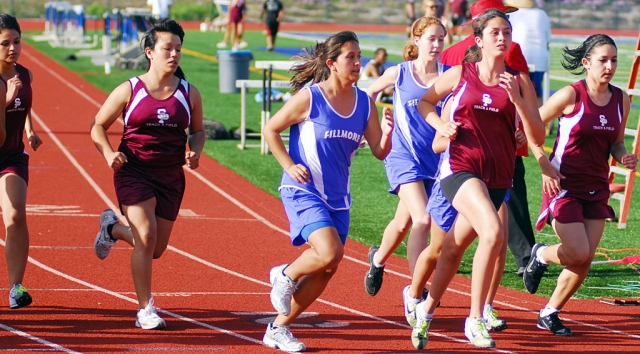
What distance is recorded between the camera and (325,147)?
573cm

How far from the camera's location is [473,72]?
5.88 m

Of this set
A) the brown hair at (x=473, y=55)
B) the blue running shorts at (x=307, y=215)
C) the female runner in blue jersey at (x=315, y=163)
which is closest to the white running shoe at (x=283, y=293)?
the female runner in blue jersey at (x=315, y=163)

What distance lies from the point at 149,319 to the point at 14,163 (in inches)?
56.0

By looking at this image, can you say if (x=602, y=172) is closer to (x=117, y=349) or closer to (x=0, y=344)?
(x=117, y=349)

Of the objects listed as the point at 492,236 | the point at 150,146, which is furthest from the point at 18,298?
the point at 492,236

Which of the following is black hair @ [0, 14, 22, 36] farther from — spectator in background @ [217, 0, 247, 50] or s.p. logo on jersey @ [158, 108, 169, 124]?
spectator in background @ [217, 0, 247, 50]

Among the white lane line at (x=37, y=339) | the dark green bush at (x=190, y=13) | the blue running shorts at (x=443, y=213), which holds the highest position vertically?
the blue running shorts at (x=443, y=213)

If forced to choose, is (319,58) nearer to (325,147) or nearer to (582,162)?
(325,147)

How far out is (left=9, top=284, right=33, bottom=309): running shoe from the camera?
6520mm

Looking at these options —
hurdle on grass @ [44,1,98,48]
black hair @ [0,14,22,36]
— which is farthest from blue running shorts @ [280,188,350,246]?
hurdle on grass @ [44,1,98,48]

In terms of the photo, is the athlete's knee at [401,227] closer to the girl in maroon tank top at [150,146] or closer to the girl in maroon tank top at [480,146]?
the girl in maroon tank top at [480,146]

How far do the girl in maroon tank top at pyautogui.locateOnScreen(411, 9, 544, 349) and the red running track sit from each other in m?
0.33

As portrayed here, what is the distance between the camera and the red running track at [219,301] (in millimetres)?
5969

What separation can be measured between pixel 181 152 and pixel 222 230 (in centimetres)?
350
